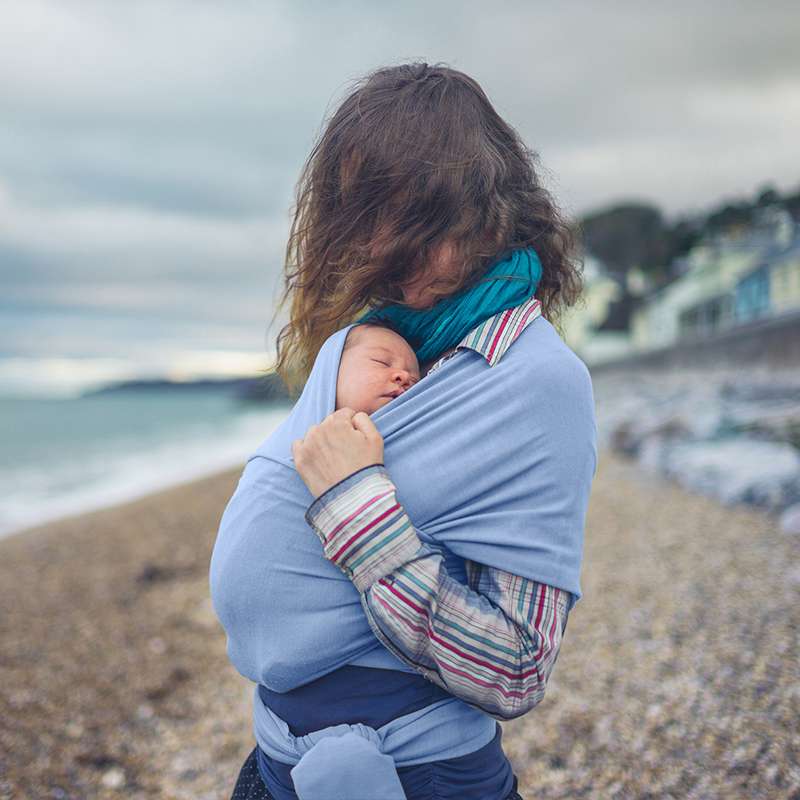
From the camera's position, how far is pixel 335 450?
1.22m

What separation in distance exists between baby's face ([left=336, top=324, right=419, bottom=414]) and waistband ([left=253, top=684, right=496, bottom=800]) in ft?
1.87

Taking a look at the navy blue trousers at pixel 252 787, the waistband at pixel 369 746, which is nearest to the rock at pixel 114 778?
the navy blue trousers at pixel 252 787

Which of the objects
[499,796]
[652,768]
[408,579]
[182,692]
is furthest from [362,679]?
[182,692]

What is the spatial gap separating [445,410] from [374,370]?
215 mm

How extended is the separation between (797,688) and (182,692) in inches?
146

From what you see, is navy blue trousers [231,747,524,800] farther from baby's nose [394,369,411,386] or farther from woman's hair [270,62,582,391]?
woman's hair [270,62,582,391]

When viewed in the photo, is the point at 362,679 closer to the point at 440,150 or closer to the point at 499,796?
the point at 499,796

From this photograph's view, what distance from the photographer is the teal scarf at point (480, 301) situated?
1.35 m

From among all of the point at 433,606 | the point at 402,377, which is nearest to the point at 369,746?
the point at 433,606

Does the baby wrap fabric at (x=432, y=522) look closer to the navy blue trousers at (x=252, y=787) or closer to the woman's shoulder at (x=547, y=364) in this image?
the woman's shoulder at (x=547, y=364)

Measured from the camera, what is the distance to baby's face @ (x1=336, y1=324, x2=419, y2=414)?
1.42 m

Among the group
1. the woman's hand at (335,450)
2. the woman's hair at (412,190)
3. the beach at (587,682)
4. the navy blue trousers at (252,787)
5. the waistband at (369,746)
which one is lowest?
the beach at (587,682)

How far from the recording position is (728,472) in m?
7.72

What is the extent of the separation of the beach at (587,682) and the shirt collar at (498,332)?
2417 mm
